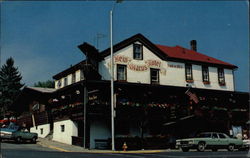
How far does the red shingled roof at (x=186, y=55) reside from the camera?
1526 inches

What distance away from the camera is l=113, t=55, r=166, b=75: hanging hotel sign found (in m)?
34.2

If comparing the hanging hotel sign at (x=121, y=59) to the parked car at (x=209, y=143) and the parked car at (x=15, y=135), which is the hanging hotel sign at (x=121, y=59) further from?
the parked car at (x=209, y=143)

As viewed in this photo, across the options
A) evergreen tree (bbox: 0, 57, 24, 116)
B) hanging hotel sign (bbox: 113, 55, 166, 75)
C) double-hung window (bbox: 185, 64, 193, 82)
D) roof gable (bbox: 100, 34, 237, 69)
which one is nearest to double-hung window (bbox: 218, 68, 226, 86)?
roof gable (bbox: 100, 34, 237, 69)

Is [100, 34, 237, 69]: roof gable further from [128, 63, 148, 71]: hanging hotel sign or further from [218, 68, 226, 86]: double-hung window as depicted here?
[128, 63, 148, 71]: hanging hotel sign

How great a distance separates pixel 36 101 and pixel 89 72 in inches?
451

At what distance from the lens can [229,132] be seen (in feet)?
118

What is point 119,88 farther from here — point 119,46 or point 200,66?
point 200,66

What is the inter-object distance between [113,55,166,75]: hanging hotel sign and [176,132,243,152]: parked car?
36.2 ft

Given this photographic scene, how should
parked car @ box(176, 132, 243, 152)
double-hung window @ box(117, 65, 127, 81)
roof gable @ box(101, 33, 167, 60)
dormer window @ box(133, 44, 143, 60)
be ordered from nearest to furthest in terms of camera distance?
parked car @ box(176, 132, 243, 152), roof gable @ box(101, 33, 167, 60), double-hung window @ box(117, 65, 127, 81), dormer window @ box(133, 44, 143, 60)

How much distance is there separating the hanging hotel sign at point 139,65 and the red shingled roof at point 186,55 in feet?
6.66

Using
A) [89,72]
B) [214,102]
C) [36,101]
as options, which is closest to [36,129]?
[36,101]

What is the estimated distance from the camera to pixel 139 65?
35156 millimetres

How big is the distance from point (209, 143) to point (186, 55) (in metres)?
16.6

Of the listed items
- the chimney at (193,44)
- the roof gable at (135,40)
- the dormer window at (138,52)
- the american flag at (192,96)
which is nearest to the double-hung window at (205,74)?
the roof gable at (135,40)
